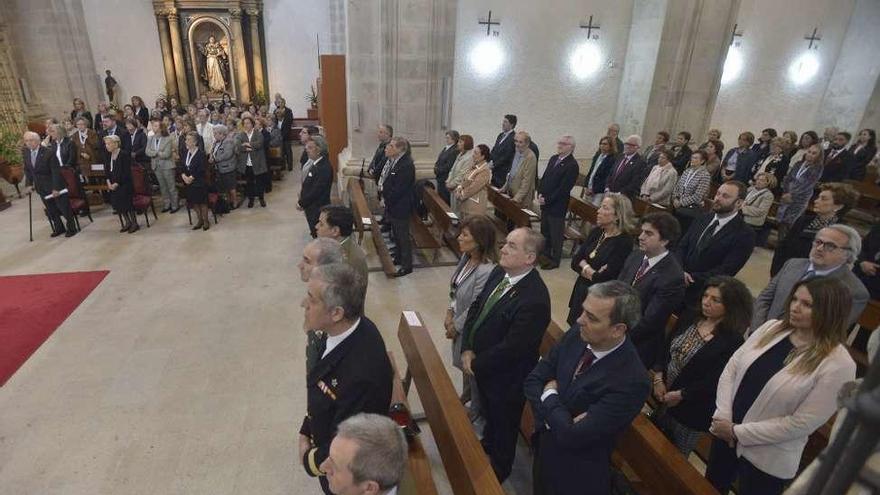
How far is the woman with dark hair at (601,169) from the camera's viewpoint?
22.3ft

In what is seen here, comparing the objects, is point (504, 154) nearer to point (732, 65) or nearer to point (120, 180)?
point (120, 180)

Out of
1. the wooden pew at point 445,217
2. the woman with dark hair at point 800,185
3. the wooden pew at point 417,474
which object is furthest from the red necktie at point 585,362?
the woman with dark hair at point 800,185

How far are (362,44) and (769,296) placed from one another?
20.9ft

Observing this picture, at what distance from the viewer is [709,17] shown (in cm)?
852

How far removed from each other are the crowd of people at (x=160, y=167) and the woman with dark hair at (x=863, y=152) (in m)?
9.95

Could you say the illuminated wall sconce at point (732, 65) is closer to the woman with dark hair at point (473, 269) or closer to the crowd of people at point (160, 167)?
the crowd of people at point (160, 167)

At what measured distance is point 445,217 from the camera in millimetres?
6051

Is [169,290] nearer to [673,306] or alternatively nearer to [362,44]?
[362,44]

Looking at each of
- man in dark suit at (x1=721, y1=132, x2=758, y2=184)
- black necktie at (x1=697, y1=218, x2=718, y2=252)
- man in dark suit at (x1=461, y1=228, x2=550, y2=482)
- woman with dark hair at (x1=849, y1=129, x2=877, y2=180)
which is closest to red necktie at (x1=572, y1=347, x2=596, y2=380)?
man in dark suit at (x1=461, y1=228, x2=550, y2=482)

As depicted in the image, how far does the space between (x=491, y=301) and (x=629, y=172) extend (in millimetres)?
4612

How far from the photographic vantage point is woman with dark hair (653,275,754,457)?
2.56 metres

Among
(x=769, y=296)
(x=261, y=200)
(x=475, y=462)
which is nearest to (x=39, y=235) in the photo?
(x=261, y=200)

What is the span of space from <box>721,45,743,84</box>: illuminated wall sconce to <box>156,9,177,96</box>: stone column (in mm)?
16530

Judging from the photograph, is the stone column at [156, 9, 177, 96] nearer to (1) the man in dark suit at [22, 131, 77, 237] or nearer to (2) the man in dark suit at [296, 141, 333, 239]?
(1) the man in dark suit at [22, 131, 77, 237]
